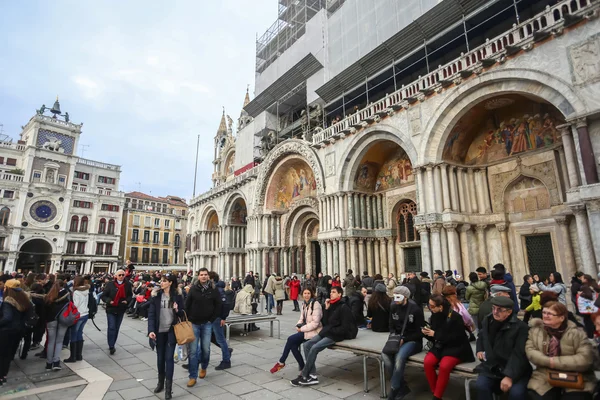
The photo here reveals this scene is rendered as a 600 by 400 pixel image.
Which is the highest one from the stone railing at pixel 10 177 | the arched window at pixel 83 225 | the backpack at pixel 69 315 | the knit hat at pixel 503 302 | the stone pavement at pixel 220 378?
the stone railing at pixel 10 177

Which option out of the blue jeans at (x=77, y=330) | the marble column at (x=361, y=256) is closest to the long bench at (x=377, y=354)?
the blue jeans at (x=77, y=330)

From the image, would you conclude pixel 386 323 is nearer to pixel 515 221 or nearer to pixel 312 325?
pixel 312 325

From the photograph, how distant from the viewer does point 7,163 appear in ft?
133

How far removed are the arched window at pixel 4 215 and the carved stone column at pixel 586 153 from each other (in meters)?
49.2

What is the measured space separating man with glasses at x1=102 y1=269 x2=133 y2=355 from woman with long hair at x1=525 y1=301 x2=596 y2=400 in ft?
24.7

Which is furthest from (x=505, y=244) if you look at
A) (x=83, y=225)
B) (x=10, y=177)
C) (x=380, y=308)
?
(x=10, y=177)

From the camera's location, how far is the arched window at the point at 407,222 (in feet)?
53.0

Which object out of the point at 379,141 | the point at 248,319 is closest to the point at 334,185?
the point at 379,141

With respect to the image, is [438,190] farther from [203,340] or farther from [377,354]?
[203,340]

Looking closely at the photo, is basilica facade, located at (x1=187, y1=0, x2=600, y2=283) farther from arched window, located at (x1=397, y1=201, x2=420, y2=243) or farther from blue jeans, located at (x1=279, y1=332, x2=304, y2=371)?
blue jeans, located at (x1=279, y1=332, x2=304, y2=371)

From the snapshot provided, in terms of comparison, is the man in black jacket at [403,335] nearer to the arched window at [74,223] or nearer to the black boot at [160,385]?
the black boot at [160,385]

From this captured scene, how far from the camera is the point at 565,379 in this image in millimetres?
3045

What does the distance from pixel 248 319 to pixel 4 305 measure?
4.71 meters

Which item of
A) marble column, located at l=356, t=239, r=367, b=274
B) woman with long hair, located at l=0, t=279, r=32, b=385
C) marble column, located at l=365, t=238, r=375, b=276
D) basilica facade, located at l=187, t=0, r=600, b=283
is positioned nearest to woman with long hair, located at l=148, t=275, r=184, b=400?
woman with long hair, located at l=0, t=279, r=32, b=385
